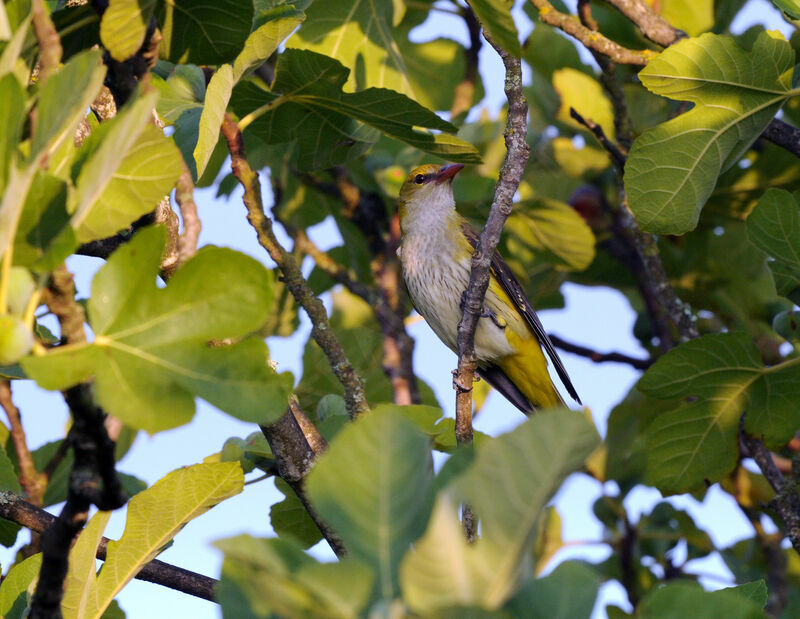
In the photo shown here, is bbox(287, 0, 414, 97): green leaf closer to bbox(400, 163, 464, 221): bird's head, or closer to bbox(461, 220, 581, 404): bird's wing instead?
bbox(461, 220, 581, 404): bird's wing

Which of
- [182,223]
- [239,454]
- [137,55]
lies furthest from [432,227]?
[137,55]

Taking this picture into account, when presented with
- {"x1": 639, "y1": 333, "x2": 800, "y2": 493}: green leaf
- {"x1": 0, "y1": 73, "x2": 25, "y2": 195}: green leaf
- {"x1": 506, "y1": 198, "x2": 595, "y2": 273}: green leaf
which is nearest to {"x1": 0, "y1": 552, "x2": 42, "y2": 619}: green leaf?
{"x1": 0, "y1": 73, "x2": 25, "y2": 195}: green leaf

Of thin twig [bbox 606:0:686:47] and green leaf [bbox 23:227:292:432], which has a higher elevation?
green leaf [bbox 23:227:292:432]

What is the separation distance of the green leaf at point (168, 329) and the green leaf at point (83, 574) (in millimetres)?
837

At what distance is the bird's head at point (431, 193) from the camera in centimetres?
550

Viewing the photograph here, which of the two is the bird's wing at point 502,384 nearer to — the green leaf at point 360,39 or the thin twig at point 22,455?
the green leaf at point 360,39

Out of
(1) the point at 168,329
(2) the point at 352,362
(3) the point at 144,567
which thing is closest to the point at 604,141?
(2) the point at 352,362

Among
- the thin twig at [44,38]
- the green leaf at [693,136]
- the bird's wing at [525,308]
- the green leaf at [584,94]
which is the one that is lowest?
the bird's wing at [525,308]

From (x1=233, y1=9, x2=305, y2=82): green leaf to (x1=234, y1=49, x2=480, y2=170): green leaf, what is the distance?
233 mm

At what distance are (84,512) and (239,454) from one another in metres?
1.42

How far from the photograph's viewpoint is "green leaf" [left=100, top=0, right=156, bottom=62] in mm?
1585

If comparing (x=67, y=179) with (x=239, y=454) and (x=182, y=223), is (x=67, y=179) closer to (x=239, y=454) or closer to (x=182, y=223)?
(x=239, y=454)

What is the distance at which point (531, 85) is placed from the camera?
5262 mm

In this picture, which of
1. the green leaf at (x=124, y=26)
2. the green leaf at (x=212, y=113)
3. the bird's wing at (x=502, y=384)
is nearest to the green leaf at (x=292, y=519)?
the green leaf at (x=212, y=113)
